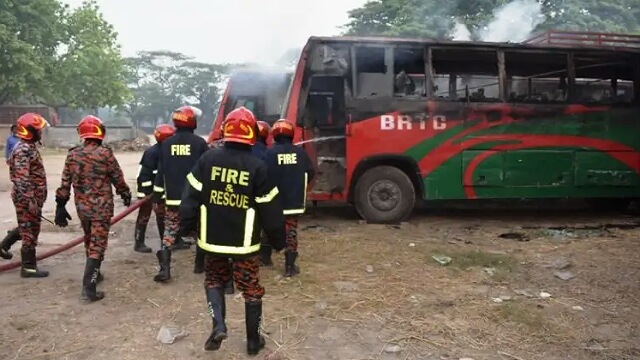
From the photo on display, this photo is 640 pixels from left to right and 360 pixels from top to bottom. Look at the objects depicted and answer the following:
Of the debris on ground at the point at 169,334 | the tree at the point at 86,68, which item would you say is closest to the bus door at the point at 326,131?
the debris on ground at the point at 169,334

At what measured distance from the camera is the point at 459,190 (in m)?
8.01

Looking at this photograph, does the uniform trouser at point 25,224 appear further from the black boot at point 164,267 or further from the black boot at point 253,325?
the black boot at point 253,325

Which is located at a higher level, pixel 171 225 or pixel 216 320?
pixel 171 225

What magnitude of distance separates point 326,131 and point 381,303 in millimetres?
3766

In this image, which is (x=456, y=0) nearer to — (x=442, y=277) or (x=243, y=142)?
(x=442, y=277)

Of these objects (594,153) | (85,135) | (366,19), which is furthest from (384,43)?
(366,19)

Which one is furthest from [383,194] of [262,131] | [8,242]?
[8,242]

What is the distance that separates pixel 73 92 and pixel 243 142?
2925 centimetres

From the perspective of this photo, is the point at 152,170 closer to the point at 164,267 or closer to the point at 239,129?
Answer: the point at 164,267

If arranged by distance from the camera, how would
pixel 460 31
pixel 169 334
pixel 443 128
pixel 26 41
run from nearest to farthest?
pixel 169 334, pixel 443 128, pixel 460 31, pixel 26 41

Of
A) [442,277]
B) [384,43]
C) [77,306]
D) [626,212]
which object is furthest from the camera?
[626,212]

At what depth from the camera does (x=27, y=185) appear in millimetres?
5566

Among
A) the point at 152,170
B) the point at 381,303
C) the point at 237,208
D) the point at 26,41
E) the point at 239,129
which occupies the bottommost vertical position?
the point at 381,303

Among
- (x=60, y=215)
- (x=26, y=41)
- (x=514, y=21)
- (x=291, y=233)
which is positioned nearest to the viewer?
(x=60, y=215)
